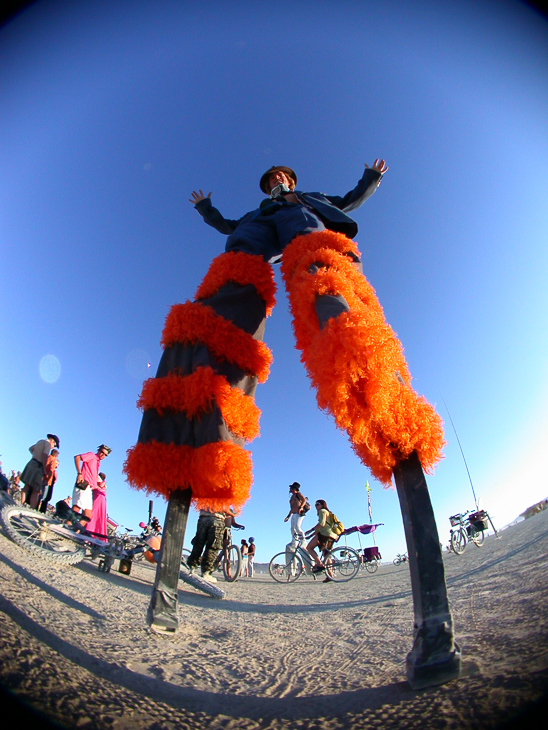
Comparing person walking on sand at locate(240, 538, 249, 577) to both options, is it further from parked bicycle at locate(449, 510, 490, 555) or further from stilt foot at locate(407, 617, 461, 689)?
stilt foot at locate(407, 617, 461, 689)

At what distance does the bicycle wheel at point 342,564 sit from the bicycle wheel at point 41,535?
4.55 meters

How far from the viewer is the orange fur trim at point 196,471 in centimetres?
110

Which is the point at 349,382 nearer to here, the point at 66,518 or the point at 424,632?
the point at 424,632

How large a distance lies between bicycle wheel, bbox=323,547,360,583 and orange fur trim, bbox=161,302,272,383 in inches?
232

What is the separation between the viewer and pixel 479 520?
7.58 m

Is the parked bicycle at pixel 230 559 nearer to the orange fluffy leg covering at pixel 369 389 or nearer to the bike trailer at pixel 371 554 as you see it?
the orange fluffy leg covering at pixel 369 389

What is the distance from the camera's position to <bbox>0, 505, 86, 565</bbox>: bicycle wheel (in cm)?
256

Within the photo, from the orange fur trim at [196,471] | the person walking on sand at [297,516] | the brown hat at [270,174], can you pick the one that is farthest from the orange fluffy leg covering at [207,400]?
the person walking on sand at [297,516]

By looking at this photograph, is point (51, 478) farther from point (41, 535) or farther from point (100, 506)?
point (41, 535)

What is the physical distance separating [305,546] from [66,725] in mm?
6569

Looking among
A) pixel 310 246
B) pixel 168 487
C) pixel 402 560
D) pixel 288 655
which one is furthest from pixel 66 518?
pixel 402 560

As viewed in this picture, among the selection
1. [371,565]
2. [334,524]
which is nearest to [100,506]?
[334,524]

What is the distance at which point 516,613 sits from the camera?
2.88ft

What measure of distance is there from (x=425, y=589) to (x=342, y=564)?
6.77 m
